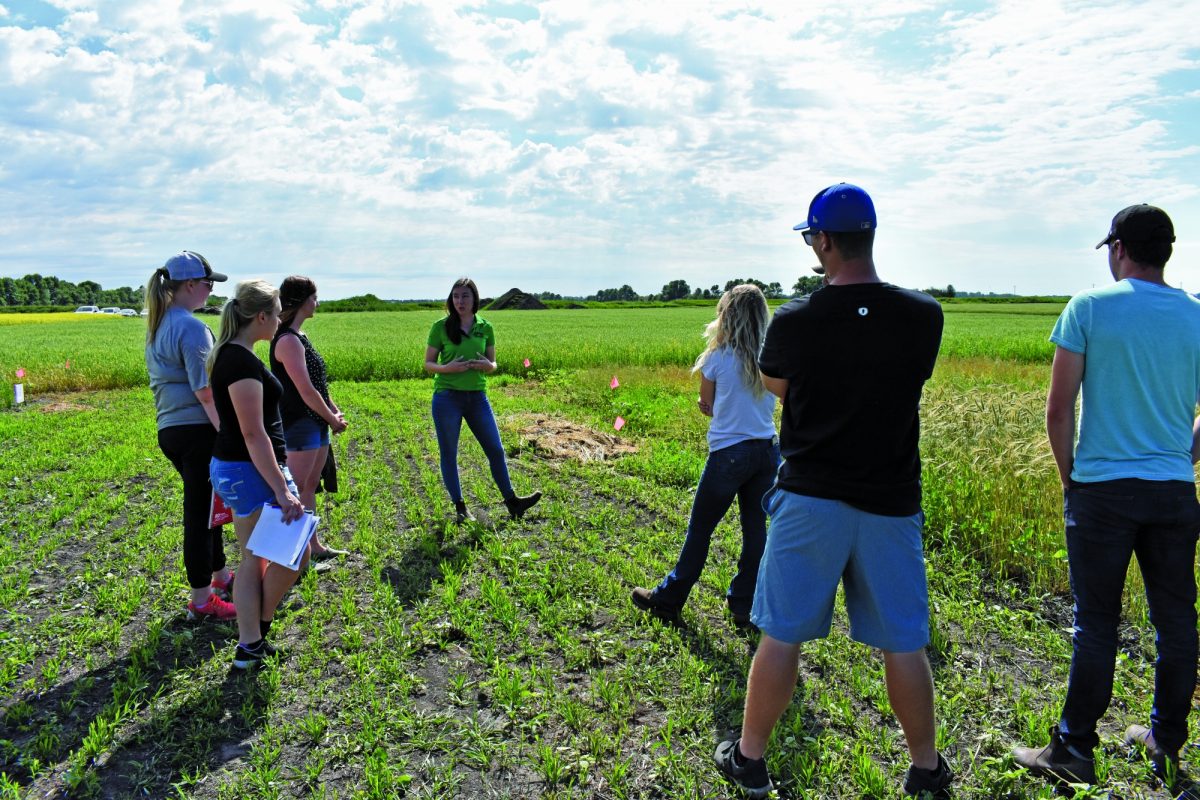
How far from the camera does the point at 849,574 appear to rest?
2605mm

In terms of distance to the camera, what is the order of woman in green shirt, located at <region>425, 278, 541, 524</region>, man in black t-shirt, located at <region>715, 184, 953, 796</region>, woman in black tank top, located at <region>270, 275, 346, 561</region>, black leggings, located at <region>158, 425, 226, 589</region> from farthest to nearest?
woman in green shirt, located at <region>425, 278, 541, 524</region>, woman in black tank top, located at <region>270, 275, 346, 561</region>, black leggings, located at <region>158, 425, 226, 589</region>, man in black t-shirt, located at <region>715, 184, 953, 796</region>

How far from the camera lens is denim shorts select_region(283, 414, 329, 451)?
16.6 ft

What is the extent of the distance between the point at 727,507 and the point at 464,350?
2.93 meters

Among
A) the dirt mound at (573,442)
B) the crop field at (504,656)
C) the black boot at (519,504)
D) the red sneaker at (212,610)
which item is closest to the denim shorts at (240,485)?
the crop field at (504,656)

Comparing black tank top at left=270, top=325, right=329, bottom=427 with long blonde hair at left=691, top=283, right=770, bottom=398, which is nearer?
long blonde hair at left=691, top=283, right=770, bottom=398

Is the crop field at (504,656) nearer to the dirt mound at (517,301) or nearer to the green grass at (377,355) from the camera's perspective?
the green grass at (377,355)

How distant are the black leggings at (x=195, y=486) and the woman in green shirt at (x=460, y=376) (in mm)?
2038

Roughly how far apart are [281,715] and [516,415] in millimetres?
8521

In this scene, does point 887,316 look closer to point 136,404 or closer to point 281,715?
point 281,715

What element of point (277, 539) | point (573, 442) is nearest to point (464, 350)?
point (277, 539)

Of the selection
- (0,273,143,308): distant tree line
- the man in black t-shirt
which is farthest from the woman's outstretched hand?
(0,273,143,308): distant tree line

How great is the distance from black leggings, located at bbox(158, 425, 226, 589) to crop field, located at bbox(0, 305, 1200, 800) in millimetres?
375

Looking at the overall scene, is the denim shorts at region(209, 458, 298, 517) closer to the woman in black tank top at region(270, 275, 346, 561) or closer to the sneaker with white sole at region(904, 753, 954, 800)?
the woman in black tank top at region(270, 275, 346, 561)

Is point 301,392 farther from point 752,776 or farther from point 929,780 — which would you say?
point 929,780
